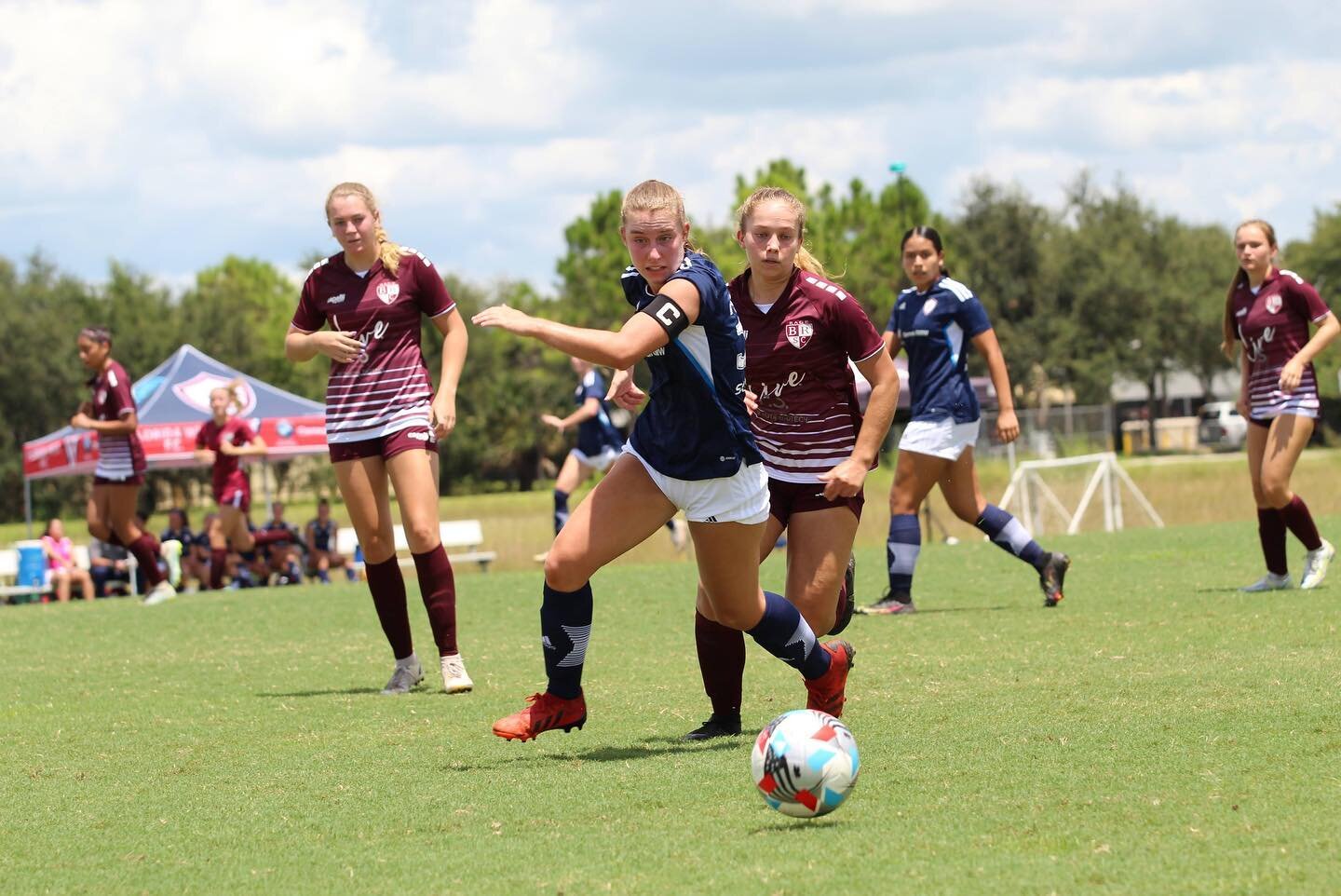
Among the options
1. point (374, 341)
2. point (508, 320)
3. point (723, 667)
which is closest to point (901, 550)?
point (374, 341)

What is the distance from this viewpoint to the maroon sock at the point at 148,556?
14516 mm

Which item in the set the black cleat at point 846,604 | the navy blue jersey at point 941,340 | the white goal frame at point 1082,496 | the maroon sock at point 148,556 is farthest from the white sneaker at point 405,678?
the white goal frame at point 1082,496

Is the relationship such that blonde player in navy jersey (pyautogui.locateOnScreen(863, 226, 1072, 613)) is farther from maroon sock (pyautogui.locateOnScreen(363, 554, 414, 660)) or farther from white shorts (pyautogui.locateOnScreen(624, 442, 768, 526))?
white shorts (pyautogui.locateOnScreen(624, 442, 768, 526))

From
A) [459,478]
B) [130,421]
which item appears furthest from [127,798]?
[459,478]

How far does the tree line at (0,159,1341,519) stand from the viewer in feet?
210

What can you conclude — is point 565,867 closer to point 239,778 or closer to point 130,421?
point 239,778

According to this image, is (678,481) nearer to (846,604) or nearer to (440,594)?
(846,604)

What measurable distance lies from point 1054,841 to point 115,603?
1303 centimetres

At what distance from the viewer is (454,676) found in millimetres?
7578

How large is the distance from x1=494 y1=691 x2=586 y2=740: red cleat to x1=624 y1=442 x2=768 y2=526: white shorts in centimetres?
80

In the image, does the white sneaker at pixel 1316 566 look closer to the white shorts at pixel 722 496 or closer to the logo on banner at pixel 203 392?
the white shorts at pixel 722 496

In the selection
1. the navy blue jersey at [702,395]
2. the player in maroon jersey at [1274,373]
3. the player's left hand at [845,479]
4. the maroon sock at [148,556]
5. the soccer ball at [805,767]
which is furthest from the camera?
the maroon sock at [148,556]

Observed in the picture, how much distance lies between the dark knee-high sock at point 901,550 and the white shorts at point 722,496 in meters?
4.93

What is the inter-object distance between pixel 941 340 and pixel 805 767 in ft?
20.1
